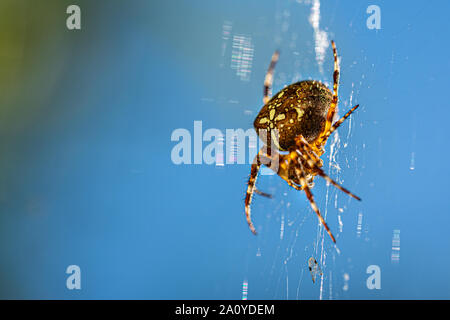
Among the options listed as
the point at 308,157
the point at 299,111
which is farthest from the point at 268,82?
Result: the point at 308,157

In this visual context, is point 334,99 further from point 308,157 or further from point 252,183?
point 252,183

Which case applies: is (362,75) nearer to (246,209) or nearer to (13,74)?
(246,209)

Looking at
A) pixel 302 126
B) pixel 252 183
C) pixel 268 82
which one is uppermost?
pixel 268 82

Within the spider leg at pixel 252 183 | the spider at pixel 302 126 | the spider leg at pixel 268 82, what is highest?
the spider leg at pixel 268 82

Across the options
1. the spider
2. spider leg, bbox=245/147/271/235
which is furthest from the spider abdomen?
spider leg, bbox=245/147/271/235

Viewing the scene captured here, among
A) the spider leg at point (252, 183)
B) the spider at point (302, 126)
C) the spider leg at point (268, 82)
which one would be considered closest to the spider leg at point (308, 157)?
the spider at point (302, 126)

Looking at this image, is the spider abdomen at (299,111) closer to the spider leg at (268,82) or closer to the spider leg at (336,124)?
the spider leg at (336,124)
